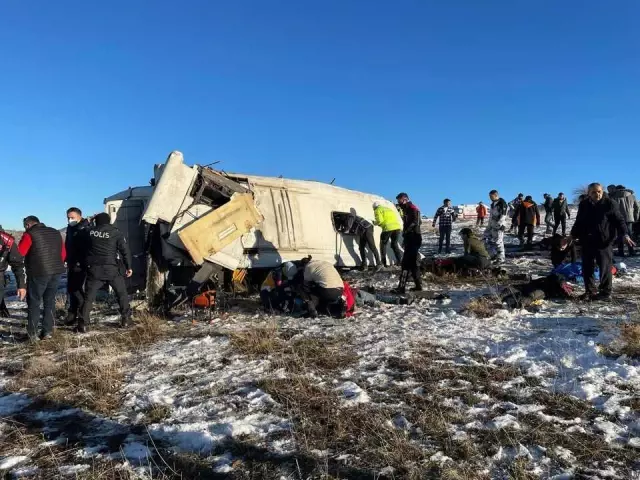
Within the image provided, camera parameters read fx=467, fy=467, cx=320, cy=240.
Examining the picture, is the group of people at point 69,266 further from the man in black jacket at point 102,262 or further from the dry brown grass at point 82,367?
the dry brown grass at point 82,367

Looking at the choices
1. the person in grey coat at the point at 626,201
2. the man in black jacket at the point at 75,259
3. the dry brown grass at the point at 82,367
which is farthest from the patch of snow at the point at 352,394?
the person in grey coat at the point at 626,201

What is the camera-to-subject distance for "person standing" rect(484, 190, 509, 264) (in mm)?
11336

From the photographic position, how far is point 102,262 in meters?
6.63

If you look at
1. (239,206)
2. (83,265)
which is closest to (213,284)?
(239,206)

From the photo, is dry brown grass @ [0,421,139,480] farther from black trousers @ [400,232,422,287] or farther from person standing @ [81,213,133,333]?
black trousers @ [400,232,422,287]

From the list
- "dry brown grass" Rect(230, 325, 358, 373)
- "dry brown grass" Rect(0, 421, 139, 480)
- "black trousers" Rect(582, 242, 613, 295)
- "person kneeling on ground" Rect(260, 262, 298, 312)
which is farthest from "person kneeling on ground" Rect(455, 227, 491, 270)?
"dry brown grass" Rect(0, 421, 139, 480)

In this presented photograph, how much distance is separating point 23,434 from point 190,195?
214 inches

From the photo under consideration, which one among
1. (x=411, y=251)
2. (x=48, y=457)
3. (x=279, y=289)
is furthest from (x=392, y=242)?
(x=48, y=457)

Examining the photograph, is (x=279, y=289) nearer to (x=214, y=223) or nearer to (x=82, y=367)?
(x=214, y=223)

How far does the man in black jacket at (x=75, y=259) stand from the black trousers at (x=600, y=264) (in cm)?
784

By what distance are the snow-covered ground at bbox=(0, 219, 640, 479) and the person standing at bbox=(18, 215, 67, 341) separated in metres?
0.59

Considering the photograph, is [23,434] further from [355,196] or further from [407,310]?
[355,196]

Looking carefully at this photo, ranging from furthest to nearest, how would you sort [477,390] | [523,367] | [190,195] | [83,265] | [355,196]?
[355,196], [190,195], [83,265], [523,367], [477,390]

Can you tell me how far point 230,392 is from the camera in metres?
4.10
